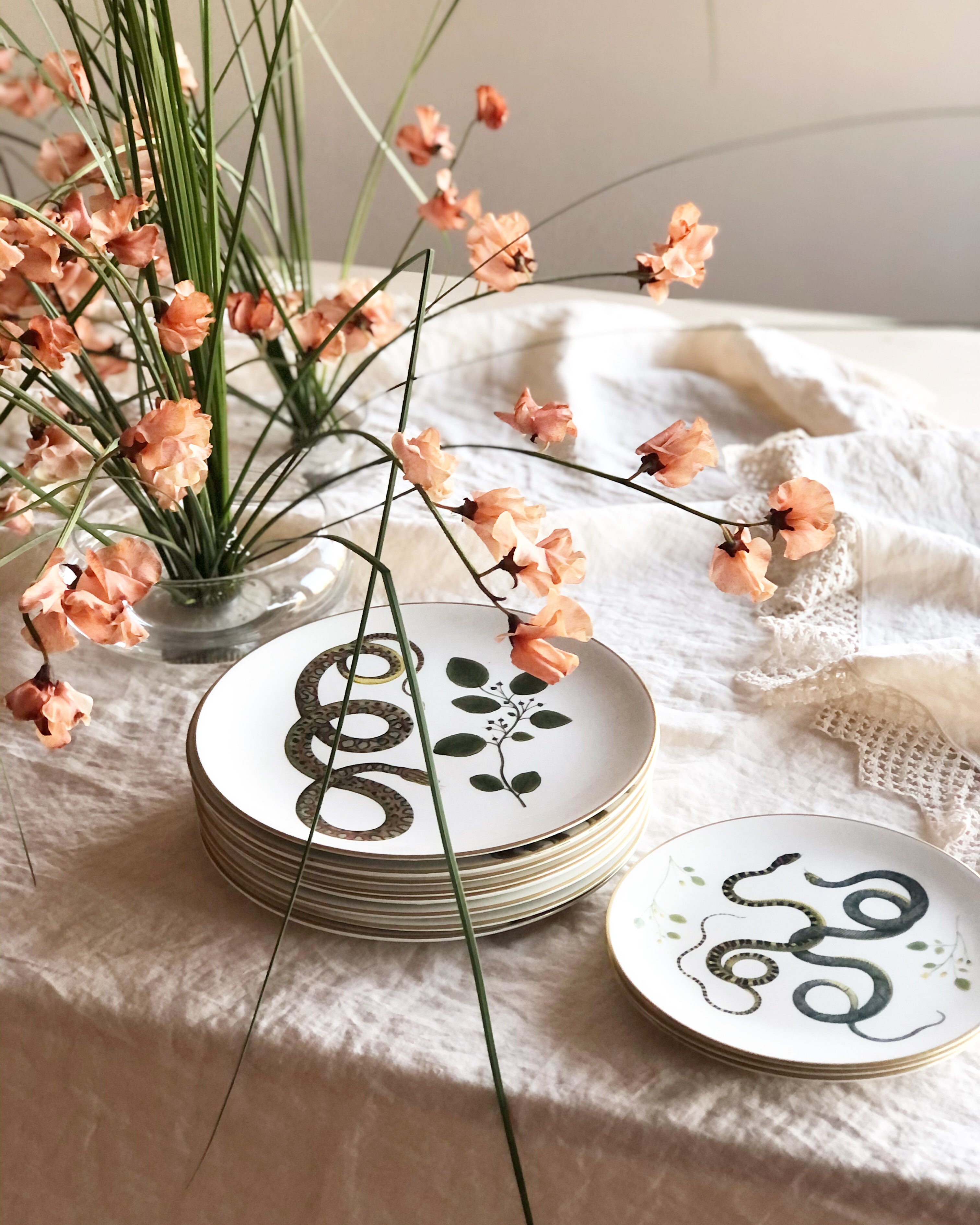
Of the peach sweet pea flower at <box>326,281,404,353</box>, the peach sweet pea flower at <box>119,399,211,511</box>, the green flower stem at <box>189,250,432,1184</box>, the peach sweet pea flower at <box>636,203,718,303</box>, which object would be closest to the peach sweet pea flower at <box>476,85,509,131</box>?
the peach sweet pea flower at <box>326,281,404,353</box>

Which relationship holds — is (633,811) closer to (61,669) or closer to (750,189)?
(61,669)

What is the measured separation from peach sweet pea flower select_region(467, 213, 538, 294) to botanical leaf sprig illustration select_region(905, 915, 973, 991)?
17.3 inches

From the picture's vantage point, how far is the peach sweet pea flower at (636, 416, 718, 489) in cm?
55

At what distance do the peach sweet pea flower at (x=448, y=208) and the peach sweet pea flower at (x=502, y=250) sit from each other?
0.13 m

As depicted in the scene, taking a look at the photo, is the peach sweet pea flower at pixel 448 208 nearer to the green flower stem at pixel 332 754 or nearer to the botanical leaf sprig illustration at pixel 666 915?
the green flower stem at pixel 332 754

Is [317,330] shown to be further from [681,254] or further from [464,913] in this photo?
[464,913]

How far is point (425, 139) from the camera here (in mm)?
964

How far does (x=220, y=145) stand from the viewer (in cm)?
84

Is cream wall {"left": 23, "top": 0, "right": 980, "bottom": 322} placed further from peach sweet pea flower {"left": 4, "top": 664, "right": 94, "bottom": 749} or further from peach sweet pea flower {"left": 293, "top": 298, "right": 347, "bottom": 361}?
peach sweet pea flower {"left": 4, "top": 664, "right": 94, "bottom": 749}

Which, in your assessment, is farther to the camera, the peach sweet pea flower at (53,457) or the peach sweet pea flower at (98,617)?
the peach sweet pea flower at (53,457)

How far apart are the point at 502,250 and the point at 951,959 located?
1.53 feet

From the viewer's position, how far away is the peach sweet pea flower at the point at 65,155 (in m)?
0.84

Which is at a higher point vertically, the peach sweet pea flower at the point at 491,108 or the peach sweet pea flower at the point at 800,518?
the peach sweet pea flower at the point at 491,108

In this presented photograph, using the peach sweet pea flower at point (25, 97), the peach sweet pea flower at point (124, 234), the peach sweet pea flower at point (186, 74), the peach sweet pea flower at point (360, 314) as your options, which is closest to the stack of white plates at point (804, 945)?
the peach sweet pea flower at point (124, 234)
